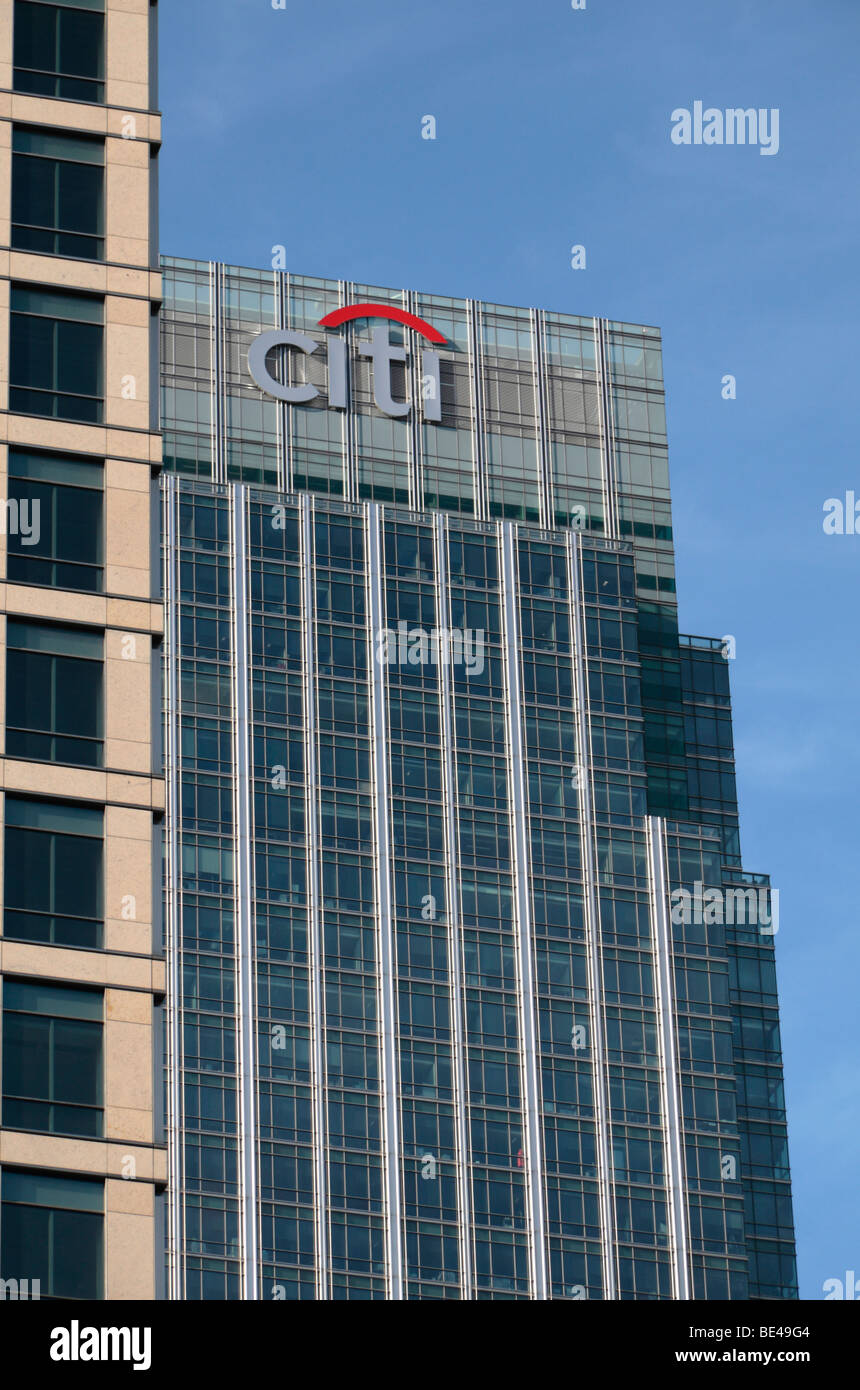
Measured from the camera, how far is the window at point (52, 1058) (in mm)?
64750

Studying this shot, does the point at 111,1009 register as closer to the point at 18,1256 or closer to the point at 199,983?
the point at 18,1256

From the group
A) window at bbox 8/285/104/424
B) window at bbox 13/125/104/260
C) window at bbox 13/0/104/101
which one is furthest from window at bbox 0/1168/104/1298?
window at bbox 13/0/104/101

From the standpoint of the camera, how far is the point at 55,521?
71500 millimetres

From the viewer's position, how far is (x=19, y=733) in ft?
226

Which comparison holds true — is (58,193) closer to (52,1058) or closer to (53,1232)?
(52,1058)

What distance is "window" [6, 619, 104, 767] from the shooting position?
6906 cm

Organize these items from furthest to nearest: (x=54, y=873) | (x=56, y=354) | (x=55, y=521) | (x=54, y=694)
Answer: (x=56, y=354) < (x=55, y=521) < (x=54, y=694) < (x=54, y=873)

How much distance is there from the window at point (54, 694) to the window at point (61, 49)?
15093 mm

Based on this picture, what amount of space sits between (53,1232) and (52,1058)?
3.89 m

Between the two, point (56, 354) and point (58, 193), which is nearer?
point (56, 354)

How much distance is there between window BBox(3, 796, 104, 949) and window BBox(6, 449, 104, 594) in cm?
572

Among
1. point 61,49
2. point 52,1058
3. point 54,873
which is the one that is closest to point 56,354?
point 61,49
